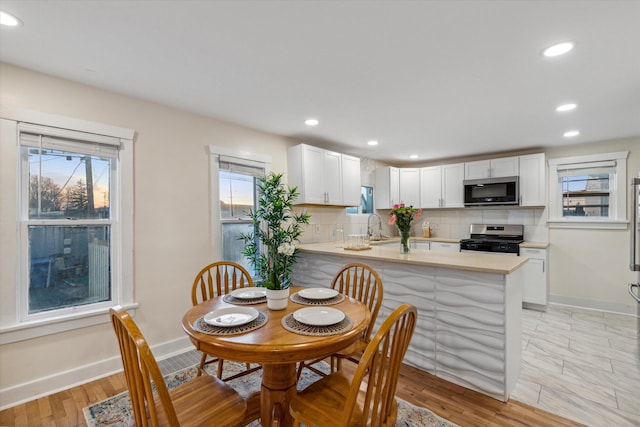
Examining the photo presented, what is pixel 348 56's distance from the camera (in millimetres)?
1952

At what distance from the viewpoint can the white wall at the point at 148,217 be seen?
2.09 metres

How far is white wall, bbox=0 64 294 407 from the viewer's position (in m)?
2.09

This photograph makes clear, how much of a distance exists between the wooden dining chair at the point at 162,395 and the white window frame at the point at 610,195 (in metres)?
4.98

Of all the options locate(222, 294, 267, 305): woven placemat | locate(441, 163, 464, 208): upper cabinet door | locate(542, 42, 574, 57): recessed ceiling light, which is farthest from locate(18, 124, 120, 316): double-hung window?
locate(441, 163, 464, 208): upper cabinet door

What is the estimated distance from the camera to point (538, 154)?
4.26 metres

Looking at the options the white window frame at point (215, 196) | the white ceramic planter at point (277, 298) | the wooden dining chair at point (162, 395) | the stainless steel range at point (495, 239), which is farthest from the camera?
the stainless steel range at point (495, 239)

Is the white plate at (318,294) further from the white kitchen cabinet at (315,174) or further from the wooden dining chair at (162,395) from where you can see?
the white kitchen cabinet at (315,174)

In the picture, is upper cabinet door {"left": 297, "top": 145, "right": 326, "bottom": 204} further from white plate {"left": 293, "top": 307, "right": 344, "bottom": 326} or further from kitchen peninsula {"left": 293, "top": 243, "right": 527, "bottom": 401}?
white plate {"left": 293, "top": 307, "right": 344, "bottom": 326}

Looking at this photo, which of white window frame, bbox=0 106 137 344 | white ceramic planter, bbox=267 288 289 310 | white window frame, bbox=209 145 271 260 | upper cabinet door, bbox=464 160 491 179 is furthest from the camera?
upper cabinet door, bbox=464 160 491 179

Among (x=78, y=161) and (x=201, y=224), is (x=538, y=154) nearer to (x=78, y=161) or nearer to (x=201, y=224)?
(x=201, y=224)

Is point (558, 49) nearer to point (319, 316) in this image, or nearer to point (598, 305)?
point (319, 316)

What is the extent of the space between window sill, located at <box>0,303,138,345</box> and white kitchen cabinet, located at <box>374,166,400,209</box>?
13.5 feet

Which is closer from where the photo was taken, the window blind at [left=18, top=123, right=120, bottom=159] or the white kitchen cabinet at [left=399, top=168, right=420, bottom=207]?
the window blind at [left=18, top=123, right=120, bottom=159]

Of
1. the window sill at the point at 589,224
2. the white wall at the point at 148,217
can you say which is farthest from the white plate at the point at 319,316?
the window sill at the point at 589,224
